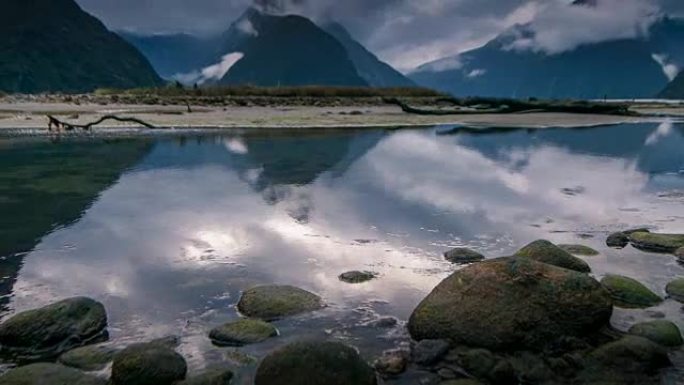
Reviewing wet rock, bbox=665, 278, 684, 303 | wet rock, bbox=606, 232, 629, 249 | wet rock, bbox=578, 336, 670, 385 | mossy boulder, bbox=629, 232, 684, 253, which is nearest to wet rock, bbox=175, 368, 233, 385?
wet rock, bbox=578, 336, 670, 385

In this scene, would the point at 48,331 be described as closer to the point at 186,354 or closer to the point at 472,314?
the point at 186,354

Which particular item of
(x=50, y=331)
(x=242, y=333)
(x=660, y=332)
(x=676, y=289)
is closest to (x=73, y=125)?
(x=50, y=331)

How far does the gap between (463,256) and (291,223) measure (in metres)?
6.11

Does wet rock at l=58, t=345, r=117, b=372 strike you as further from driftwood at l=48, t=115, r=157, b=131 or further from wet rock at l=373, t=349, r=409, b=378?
driftwood at l=48, t=115, r=157, b=131

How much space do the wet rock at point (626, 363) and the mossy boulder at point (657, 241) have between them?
6.84 m

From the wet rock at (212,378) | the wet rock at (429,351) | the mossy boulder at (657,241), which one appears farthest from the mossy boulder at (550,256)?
the wet rock at (212,378)

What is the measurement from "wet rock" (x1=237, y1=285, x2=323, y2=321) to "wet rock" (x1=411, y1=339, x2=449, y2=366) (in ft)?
8.87

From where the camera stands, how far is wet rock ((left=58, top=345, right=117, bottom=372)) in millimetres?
9273

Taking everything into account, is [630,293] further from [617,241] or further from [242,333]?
[242,333]

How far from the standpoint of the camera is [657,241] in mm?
15906

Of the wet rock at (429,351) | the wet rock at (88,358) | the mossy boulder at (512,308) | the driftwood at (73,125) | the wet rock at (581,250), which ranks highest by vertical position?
the mossy boulder at (512,308)

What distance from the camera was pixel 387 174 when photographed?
29.7 m

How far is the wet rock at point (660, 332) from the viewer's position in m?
9.92

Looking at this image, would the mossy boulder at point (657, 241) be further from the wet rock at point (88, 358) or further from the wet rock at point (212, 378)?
the wet rock at point (88, 358)
